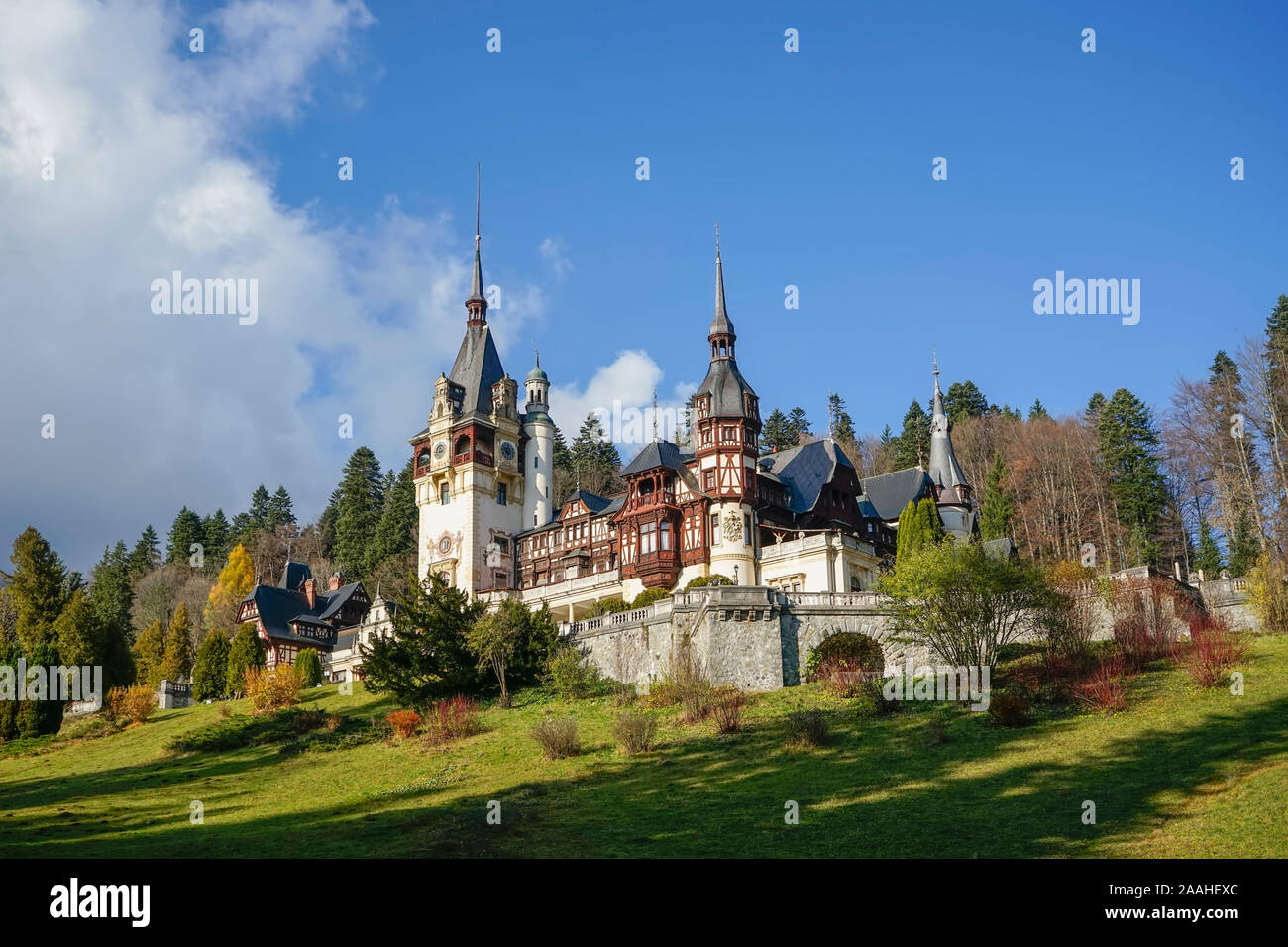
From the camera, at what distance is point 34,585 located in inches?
2479

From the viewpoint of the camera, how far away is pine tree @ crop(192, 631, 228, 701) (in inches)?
2467

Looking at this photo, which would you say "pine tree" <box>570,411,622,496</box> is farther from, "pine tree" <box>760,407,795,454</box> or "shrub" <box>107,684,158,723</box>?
"shrub" <box>107,684,158,723</box>

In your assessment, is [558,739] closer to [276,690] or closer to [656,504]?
[276,690]

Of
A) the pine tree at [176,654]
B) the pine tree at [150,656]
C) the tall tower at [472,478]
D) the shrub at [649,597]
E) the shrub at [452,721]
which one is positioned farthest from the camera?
the tall tower at [472,478]

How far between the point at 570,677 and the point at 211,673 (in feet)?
84.0

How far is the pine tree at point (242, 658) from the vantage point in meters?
62.1

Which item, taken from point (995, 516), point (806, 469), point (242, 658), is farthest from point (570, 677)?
point (995, 516)

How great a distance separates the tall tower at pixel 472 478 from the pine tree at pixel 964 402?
36154 millimetres

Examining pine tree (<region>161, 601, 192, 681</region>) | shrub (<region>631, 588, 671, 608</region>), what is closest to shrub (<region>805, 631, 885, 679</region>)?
shrub (<region>631, 588, 671, 608</region>)

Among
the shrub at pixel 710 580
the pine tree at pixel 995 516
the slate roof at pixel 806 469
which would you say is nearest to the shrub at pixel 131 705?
the shrub at pixel 710 580

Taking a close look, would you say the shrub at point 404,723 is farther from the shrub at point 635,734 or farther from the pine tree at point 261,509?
the pine tree at point 261,509

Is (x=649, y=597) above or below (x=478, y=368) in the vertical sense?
below
